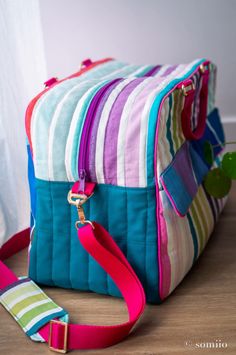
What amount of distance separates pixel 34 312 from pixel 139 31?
77 cm

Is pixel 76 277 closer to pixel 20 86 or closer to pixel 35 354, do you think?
pixel 35 354

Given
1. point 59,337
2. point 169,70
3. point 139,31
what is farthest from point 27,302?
point 139,31

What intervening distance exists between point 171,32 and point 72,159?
24.6 inches

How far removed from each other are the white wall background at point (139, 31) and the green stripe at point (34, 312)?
68cm

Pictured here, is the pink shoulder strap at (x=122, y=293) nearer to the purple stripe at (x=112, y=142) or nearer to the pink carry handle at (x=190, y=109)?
the purple stripe at (x=112, y=142)

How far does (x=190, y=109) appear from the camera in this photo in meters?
0.97

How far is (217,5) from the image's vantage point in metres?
1.32

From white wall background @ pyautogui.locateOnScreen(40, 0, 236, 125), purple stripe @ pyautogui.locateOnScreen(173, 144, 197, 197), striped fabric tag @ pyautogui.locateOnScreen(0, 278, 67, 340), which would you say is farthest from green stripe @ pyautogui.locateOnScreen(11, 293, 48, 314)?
white wall background @ pyautogui.locateOnScreen(40, 0, 236, 125)

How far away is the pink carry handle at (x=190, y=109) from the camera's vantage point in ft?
3.07

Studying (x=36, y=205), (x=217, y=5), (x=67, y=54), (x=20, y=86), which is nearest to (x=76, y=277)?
(x=36, y=205)

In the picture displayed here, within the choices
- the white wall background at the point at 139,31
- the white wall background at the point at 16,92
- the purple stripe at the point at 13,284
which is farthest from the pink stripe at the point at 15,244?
the white wall background at the point at 139,31

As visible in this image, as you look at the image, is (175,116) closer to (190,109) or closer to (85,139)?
(190,109)

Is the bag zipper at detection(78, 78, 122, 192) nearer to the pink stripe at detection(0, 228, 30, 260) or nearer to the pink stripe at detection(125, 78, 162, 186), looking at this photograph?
the pink stripe at detection(125, 78, 162, 186)

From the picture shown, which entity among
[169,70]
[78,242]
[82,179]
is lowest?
[78,242]
